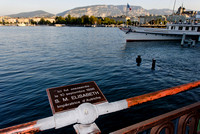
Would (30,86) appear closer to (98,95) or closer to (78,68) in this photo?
(78,68)

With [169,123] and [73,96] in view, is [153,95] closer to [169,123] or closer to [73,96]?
[169,123]

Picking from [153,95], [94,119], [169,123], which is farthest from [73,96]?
[169,123]

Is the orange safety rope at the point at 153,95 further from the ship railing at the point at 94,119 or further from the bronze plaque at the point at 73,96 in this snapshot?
the bronze plaque at the point at 73,96

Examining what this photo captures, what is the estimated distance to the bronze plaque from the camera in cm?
222

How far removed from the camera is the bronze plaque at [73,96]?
2217 millimetres

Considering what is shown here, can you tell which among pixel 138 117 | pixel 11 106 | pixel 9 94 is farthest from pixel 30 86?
pixel 138 117

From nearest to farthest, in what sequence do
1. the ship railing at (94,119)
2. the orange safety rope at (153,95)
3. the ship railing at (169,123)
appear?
the ship railing at (94,119) → the ship railing at (169,123) → the orange safety rope at (153,95)

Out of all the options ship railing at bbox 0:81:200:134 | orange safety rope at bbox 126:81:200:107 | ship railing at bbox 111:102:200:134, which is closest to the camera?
ship railing at bbox 0:81:200:134

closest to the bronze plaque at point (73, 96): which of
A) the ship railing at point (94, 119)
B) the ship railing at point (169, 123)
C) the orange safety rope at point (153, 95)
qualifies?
the ship railing at point (94, 119)

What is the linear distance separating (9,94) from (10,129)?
465 inches

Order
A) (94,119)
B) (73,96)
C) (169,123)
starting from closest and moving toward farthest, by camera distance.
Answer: (94,119)
(169,123)
(73,96)

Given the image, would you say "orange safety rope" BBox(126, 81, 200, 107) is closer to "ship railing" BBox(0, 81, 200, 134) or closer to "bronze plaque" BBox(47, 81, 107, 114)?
"ship railing" BBox(0, 81, 200, 134)

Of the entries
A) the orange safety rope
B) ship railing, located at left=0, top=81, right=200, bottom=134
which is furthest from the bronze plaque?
the orange safety rope

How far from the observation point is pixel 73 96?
2461 millimetres
